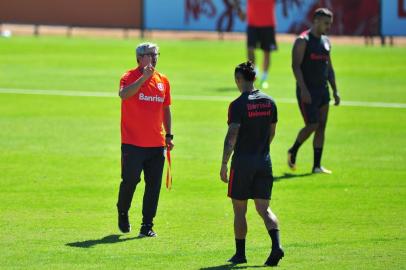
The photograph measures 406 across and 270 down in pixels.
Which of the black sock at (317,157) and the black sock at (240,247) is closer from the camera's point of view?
the black sock at (240,247)

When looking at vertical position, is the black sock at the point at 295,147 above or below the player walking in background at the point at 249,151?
below

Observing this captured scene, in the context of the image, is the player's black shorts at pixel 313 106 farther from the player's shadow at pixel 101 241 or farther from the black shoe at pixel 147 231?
the player's shadow at pixel 101 241

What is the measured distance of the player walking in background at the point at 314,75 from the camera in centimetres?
1669

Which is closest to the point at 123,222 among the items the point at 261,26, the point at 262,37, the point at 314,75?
the point at 314,75

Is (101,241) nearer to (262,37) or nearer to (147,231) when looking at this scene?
(147,231)

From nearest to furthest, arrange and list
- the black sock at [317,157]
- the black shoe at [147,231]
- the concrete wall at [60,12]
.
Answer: the black shoe at [147,231] < the black sock at [317,157] < the concrete wall at [60,12]

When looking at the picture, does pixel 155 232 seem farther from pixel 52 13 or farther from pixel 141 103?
pixel 52 13

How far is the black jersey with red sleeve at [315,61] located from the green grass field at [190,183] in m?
1.47

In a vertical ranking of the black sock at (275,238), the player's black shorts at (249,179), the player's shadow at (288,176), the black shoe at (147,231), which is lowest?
the player's shadow at (288,176)

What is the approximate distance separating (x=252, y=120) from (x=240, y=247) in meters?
1.37

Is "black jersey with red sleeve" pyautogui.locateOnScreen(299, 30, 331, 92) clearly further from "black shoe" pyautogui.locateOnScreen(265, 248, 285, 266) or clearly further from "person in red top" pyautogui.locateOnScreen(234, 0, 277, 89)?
"person in red top" pyautogui.locateOnScreen(234, 0, 277, 89)

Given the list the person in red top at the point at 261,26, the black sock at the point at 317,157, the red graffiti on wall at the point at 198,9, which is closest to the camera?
the black sock at the point at 317,157

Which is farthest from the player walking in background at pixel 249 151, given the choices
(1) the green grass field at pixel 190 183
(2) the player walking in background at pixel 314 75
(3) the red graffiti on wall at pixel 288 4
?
(3) the red graffiti on wall at pixel 288 4

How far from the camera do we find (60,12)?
44.1 meters
